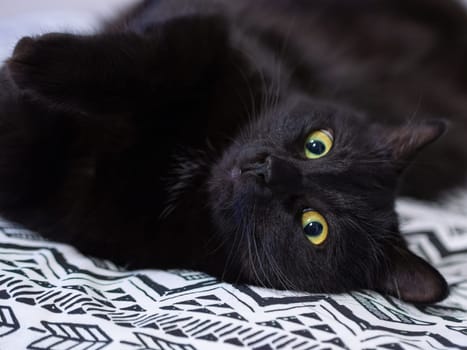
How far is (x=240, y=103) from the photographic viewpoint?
1404 millimetres

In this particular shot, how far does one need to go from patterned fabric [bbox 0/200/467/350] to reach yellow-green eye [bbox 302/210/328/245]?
14 cm

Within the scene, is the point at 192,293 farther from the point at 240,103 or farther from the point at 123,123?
the point at 240,103

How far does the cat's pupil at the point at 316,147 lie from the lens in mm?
1281

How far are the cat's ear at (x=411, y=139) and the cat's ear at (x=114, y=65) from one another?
54 centimetres

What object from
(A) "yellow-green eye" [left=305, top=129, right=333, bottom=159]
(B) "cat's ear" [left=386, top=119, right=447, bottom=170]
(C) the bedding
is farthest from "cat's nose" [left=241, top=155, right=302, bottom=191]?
(B) "cat's ear" [left=386, top=119, right=447, bottom=170]

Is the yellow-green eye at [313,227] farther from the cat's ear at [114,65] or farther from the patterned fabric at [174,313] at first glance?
the cat's ear at [114,65]

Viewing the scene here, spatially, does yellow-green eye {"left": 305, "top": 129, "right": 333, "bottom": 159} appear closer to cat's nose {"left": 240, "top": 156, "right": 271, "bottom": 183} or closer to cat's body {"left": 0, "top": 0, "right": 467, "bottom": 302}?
cat's body {"left": 0, "top": 0, "right": 467, "bottom": 302}

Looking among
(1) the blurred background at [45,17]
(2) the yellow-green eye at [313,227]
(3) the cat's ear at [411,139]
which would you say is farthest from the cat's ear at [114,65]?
(3) the cat's ear at [411,139]

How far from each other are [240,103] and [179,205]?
12.7 inches

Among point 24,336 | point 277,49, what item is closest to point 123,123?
point 24,336

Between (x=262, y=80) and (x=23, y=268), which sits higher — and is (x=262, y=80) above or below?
above

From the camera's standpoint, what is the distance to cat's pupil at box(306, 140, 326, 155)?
1281mm

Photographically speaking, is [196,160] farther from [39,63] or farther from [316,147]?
[39,63]

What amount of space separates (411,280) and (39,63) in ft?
2.97
